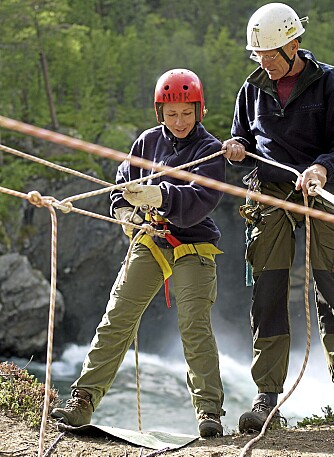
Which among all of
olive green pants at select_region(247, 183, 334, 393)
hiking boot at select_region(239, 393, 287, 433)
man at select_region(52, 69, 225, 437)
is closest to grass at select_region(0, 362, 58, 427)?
man at select_region(52, 69, 225, 437)

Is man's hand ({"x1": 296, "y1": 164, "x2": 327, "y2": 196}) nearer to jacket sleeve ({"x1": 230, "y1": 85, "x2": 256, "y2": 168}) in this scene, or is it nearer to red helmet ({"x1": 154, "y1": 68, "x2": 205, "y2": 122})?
jacket sleeve ({"x1": 230, "y1": 85, "x2": 256, "y2": 168})

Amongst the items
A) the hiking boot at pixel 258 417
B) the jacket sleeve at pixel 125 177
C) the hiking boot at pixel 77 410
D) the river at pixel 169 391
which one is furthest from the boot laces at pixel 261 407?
the river at pixel 169 391

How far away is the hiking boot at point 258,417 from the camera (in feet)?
14.4

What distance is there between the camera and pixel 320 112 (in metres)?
4.41

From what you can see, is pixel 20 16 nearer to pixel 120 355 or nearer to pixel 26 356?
pixel 26 356

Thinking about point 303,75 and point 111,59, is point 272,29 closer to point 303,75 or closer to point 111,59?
point 303,75

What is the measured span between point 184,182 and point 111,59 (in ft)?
66.6

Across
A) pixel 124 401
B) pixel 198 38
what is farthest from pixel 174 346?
pixel 198 38

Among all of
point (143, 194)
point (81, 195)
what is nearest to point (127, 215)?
point (143, 194)

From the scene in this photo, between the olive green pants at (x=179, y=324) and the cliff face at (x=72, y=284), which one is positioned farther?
the cliff face at (x=72, y=284)

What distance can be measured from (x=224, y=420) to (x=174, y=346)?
488 cm

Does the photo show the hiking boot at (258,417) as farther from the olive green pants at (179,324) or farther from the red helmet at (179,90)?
the red helmet at (179,90)

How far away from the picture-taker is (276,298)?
465cm

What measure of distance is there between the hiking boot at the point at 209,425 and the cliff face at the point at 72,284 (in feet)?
36.8
